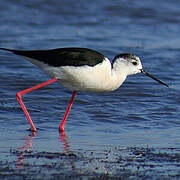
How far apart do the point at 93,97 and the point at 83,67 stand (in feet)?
7.75

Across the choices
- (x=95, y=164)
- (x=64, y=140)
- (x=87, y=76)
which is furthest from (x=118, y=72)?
(x=95, y=164)

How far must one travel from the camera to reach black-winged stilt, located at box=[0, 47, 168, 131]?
814cm

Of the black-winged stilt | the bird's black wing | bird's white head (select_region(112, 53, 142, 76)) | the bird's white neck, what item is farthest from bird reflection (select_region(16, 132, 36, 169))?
bird's white head (select_region(112, 53, 142, 76))

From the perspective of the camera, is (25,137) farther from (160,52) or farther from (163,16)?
(163,16)

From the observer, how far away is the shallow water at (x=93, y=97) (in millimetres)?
6770

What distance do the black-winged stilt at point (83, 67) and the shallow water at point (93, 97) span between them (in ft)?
2.01

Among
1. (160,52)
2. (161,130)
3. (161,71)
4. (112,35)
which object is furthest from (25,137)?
(112,35)

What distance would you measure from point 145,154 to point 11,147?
1.53 metres

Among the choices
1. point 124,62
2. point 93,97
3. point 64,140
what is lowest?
point 64,140

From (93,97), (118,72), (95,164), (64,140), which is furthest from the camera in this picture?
(93,97)

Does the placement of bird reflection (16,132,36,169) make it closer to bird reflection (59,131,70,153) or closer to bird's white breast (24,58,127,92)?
bird reflection (59,131,70,153)

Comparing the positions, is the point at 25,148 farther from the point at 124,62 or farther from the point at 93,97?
the point at 93,97

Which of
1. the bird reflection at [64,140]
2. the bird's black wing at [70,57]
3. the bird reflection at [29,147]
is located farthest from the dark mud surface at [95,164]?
the bird's black wing at [70,57]

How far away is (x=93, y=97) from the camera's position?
1044 cm
